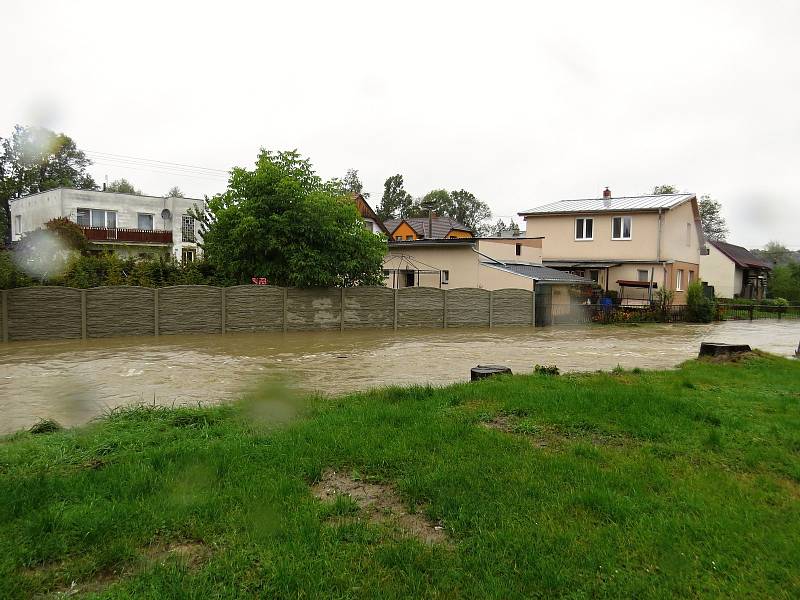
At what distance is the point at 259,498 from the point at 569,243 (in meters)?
33.2

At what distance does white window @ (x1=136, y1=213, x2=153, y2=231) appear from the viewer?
39156mm

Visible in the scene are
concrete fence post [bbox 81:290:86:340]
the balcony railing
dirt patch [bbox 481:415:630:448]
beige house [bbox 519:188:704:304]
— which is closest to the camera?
dirt patch [bbox 481:415:630:448]

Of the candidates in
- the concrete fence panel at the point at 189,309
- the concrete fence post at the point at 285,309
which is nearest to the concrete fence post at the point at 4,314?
the concrete fence panel at the point at 189,309

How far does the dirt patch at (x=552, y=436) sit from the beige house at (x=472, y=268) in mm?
20473

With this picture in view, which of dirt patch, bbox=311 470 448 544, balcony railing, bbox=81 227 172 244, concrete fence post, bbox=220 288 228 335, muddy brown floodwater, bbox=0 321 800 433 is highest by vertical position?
balcony railing, bbox=81 227 172 244

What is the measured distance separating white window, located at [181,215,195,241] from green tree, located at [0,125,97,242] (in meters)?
18.9

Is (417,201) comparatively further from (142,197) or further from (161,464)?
(161,464)

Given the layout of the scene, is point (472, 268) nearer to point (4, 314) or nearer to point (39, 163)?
point (4, 314)

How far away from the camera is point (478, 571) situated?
304 centimetres

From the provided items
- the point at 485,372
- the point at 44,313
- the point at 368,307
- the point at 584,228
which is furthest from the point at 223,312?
the point at 584,228

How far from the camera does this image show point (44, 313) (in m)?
17.3

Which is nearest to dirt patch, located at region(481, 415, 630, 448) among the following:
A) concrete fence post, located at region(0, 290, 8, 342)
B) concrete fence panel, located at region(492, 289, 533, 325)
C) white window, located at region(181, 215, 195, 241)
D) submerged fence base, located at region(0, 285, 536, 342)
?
submerged fence base, located at region(0, 285, 536, 342)

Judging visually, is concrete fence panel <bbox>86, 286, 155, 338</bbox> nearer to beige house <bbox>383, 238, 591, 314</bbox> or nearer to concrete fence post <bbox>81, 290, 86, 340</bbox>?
concrete fence post <bbox>81, 290, 86, 340</bbox>

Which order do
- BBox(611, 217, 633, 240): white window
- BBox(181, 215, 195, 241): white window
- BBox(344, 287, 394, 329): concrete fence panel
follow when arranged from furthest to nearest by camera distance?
BBox(181, 215, 195, 241): white window < BBox(611, 217, 633, 240): white window < BBox(344, 287, 394, 329): concrete fence panel
